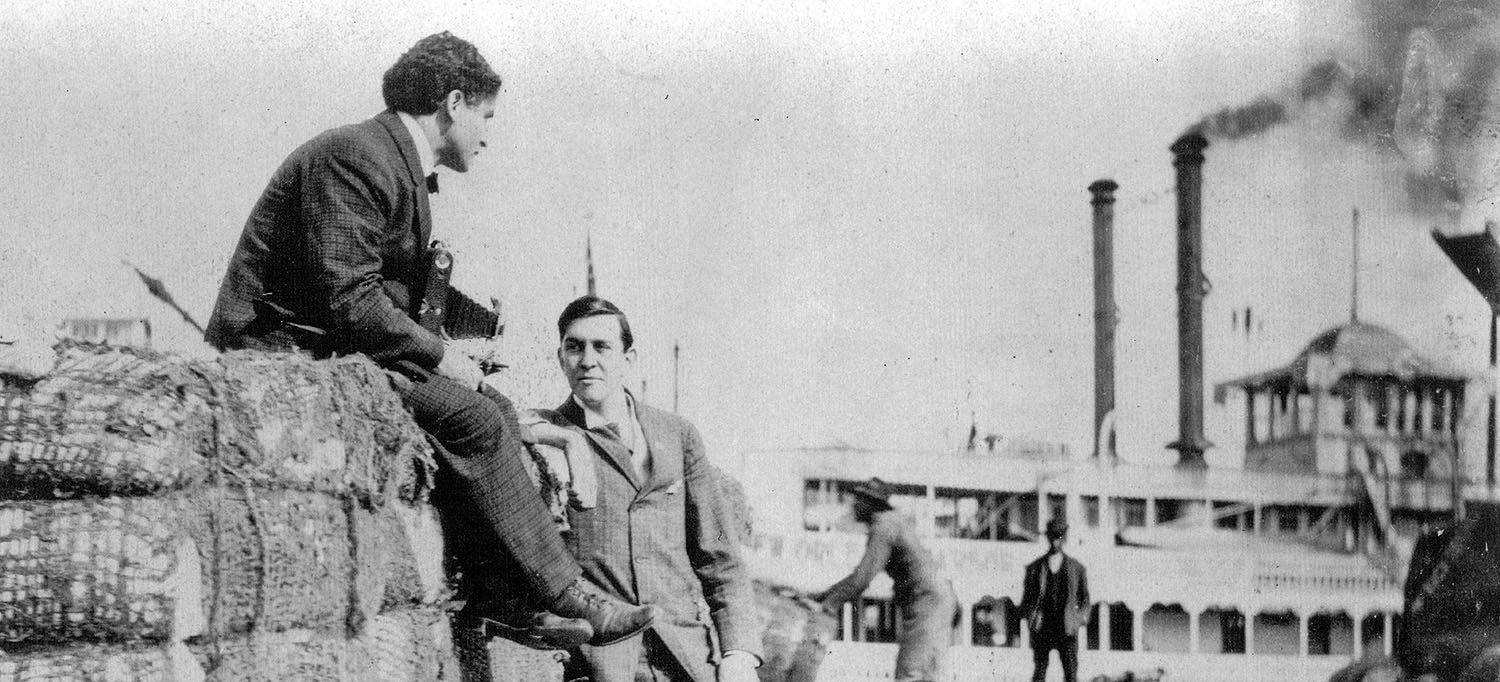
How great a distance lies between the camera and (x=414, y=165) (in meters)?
Result: 3.32

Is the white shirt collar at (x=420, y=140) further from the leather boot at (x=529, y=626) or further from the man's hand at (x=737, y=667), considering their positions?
the man's hand at (x=737, y=667)

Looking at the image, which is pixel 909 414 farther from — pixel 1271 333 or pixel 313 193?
pixel 313 193

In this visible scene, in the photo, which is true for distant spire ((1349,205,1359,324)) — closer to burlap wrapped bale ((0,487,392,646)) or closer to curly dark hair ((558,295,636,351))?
curly dark hair ((558,295,636,351))

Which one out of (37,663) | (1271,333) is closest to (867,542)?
(1271,333)

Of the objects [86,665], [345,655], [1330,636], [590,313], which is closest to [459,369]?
[345,655]

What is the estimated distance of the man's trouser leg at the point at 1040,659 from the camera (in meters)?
6.38

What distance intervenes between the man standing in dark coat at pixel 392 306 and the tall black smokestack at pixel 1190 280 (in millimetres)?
3487

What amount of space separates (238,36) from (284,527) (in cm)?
286

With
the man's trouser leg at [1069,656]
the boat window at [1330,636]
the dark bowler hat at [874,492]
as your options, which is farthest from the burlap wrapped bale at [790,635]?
the boat window at [1330,636]

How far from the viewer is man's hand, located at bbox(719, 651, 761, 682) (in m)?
4.38

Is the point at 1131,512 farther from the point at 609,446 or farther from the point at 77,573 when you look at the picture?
the point at 77,573

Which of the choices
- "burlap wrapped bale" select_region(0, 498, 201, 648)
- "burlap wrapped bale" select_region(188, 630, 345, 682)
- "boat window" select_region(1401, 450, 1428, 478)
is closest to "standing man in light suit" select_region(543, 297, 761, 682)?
"burlap wrapped bale" select_region(188, 630, 345, 682)

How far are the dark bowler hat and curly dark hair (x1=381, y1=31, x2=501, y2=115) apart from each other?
3103 millimetres

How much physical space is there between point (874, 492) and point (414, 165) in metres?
3.28
